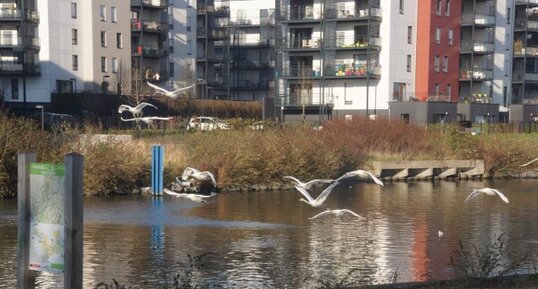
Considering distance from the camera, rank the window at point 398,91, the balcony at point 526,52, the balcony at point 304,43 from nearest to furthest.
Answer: the window at point 398,91
the balcony at point 304,43
the balcony at point 526,52

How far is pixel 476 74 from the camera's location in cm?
7888

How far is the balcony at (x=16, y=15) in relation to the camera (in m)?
71.8

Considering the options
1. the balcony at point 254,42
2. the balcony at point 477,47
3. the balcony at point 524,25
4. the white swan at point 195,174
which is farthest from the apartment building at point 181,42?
the white swan at point 195,174

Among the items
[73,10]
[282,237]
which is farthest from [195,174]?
[73,10]

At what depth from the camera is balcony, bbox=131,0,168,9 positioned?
84531 mm

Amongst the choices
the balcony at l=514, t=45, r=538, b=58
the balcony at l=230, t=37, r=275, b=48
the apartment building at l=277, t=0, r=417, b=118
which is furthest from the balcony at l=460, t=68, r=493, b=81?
the balcony at l=230, t=37, r=275, b=48

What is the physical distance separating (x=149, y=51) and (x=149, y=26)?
2.73 metres

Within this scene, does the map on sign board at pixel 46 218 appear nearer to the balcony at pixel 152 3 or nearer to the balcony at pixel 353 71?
the balcony at pixel 353 71

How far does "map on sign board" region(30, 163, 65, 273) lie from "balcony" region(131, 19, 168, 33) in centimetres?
7676

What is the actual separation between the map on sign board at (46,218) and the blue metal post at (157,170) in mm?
23894

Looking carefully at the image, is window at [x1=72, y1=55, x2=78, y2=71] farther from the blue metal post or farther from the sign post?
the sign post

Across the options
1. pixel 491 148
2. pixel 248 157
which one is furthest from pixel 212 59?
pixel 248 157

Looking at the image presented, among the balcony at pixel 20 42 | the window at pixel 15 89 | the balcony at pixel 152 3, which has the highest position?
the balcony at pixel 152 3

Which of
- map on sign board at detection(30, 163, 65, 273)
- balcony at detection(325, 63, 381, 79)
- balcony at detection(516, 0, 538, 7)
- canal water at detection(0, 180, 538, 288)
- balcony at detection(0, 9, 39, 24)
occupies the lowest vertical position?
canal water at detection(0, 180, 538, 288)
